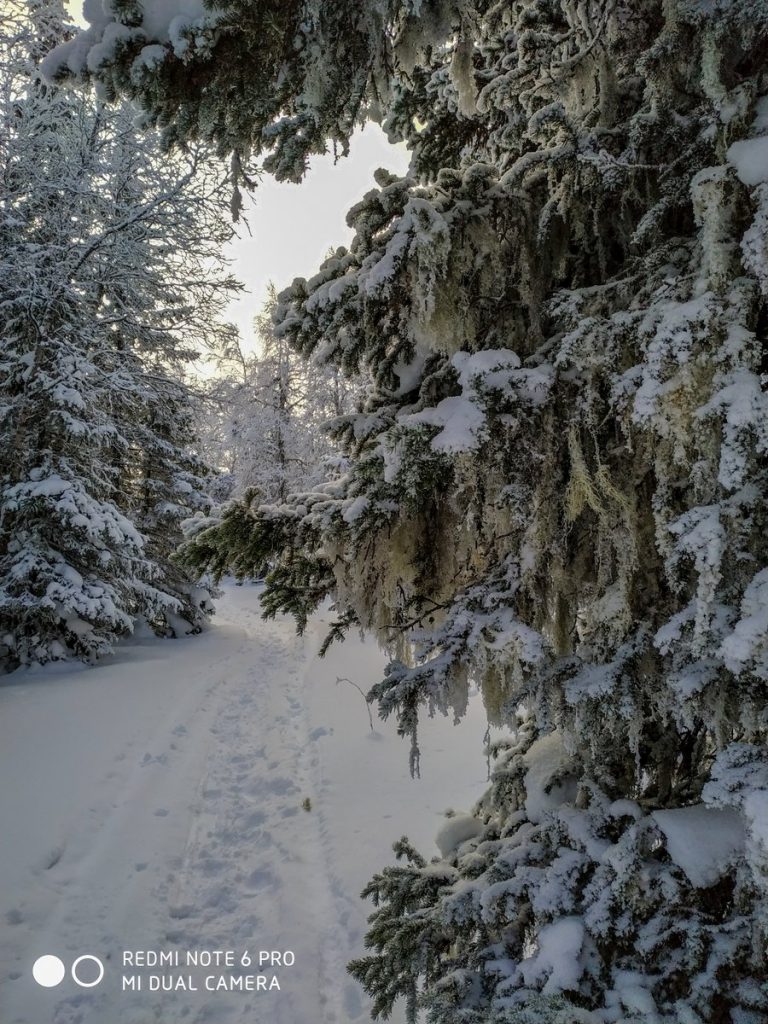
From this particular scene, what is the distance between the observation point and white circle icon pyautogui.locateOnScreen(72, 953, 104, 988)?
378cm

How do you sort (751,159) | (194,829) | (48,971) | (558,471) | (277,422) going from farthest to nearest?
1. (277,422)
2. (194,829)
3. (48,971)
4. (558,471)
5. (751,159)

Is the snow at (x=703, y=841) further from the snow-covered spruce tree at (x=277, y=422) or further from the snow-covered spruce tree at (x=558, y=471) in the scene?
the snow-covered spruce tree at (x=277, y=422)

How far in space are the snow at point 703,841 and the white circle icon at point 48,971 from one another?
13.1 ft

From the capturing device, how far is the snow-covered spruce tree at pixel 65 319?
375 inches

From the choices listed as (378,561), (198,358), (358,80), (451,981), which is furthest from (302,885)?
(198,358)

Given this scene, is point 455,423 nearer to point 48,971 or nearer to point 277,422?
point 48,971

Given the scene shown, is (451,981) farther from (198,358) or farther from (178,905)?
(198,358)

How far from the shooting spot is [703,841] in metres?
2.01

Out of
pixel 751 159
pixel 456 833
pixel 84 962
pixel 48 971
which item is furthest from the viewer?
pixel 84 962

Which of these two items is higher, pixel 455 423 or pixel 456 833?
pixel 455 423

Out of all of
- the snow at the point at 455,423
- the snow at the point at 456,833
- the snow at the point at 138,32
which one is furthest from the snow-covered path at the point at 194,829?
the snow at the point at 138,32

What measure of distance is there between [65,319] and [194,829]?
905 cm

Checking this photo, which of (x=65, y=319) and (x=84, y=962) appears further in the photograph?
(x=65, y=319)

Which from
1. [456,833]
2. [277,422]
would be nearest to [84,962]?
[456,833]
